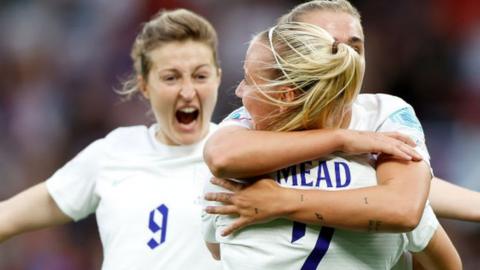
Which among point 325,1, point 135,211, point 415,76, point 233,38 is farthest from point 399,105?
point 233,38

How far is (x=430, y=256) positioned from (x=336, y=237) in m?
0.29

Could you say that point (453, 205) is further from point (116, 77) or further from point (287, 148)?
point (116, 77)

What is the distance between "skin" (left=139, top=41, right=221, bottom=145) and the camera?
308cm

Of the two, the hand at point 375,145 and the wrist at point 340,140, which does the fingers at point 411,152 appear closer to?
the hand at point 375,145

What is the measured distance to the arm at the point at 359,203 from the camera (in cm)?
177

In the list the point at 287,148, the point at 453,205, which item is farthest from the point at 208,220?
the point at 453,205

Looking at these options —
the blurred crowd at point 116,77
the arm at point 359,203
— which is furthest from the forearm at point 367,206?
the blurred crowd at point 116,77

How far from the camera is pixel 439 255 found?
1996mm

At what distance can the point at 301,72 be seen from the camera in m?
1.79

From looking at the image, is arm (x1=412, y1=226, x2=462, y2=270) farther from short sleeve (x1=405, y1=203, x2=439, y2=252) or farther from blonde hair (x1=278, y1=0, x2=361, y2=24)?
blonde hair (x1=278, y1=0, x2=361, y2=24)

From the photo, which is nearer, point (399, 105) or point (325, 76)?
point (325, 76)

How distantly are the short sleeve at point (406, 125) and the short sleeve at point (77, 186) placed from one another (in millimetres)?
1283

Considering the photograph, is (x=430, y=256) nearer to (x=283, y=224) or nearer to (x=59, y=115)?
(x=283, y=224)

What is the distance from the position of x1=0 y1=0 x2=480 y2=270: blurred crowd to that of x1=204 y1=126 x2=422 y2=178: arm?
325 cm
